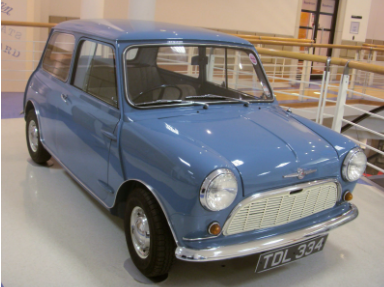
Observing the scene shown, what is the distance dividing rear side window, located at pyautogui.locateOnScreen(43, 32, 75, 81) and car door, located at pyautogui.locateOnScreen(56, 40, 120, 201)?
172 millimetres

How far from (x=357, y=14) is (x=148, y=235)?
10.5m

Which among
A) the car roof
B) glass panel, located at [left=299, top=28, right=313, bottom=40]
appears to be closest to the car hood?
the car roof

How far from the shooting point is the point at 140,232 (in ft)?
7.50

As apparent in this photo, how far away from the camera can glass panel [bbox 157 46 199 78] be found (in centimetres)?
279

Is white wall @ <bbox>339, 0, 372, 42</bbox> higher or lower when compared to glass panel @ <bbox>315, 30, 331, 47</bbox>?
higher

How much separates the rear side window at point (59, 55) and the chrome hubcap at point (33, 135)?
570 millimetres

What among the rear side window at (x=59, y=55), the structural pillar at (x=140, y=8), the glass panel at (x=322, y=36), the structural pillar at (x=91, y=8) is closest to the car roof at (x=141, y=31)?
the rear side window at (x=59, y=55)

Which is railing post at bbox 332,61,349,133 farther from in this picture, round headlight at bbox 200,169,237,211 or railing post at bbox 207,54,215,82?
round headlight at bbox 200,169,237,211

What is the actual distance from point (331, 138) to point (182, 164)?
3.59 ft

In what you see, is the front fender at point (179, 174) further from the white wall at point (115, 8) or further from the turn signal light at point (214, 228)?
the white wall at point (115, 8)

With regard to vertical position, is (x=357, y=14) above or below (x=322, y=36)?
above

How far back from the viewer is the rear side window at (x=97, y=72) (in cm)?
265

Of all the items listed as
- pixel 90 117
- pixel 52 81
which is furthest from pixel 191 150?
pixel 52 81

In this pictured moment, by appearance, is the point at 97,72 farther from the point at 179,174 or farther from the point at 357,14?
the point at 357,14
